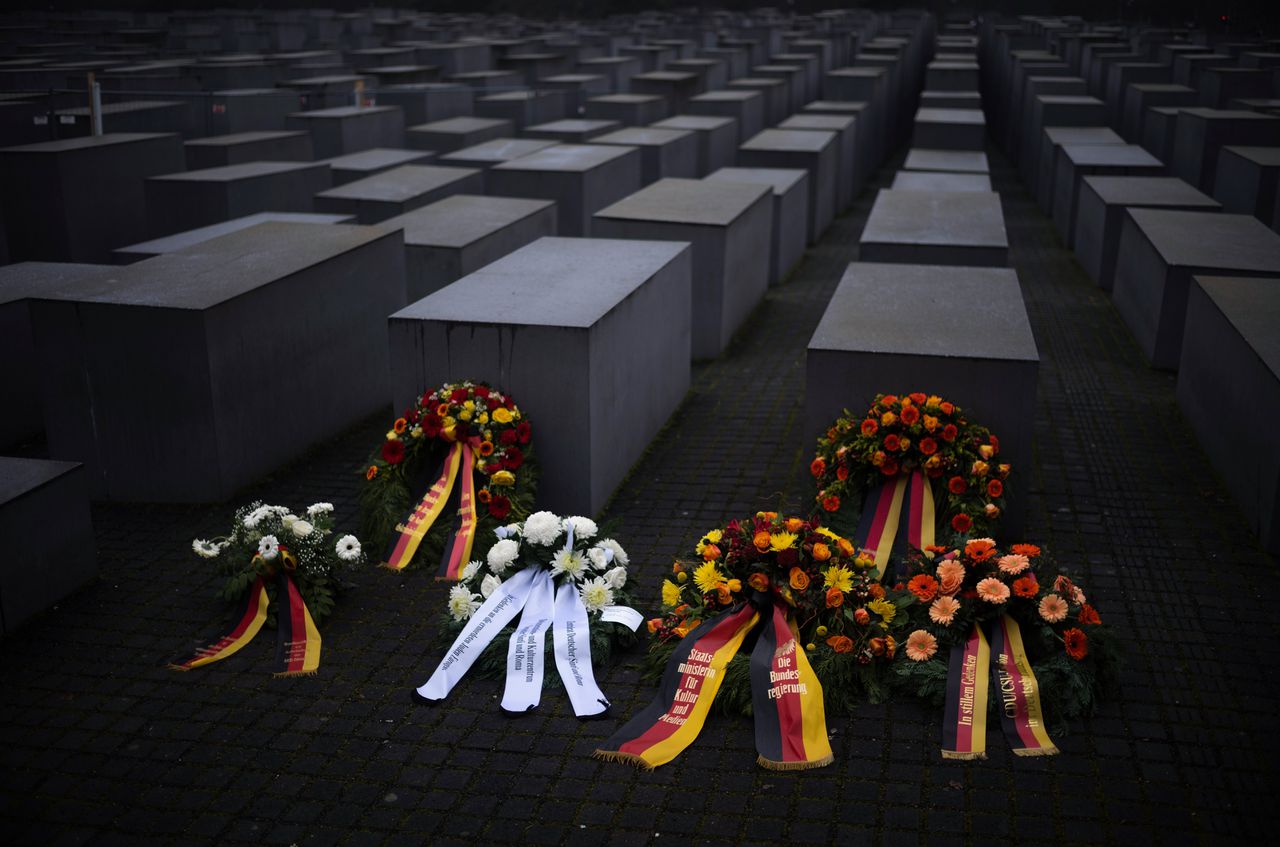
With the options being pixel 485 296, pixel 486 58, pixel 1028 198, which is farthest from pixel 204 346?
pixel 486 58

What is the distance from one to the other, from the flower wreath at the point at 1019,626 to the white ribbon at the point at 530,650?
1812 mm

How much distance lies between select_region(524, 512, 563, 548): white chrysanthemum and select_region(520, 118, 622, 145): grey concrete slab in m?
13.4

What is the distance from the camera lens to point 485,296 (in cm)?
866

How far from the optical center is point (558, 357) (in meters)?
7.80

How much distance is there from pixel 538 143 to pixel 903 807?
49.1ft

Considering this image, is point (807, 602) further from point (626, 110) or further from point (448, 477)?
point (626, 110)

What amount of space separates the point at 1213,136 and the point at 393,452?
14.6m

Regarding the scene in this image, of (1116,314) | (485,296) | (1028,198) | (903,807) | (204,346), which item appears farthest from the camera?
(1028,198)

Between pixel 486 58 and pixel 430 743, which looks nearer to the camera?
pixel 430 743

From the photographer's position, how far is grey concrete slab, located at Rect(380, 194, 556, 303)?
11.3m

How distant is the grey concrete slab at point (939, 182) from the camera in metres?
15.9

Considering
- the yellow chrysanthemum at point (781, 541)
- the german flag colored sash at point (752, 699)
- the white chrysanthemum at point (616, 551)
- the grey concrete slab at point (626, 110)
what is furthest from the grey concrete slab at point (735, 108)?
the german flag colored sash at point (752, 699)

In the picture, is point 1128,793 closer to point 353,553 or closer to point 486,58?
point 353,553

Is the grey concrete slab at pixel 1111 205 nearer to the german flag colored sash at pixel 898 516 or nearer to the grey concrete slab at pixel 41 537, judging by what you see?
the german flag colored sash at pixel 898 516
